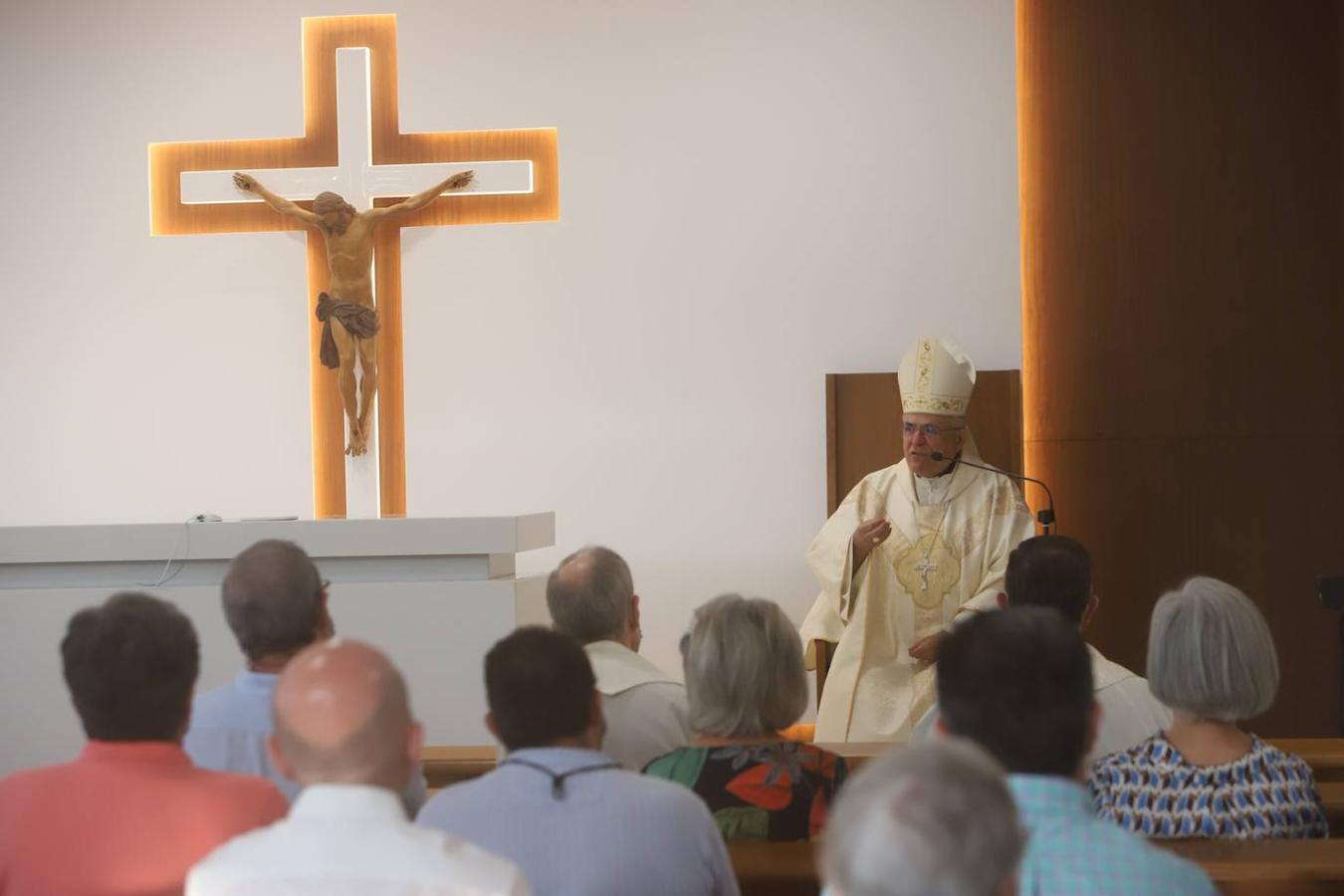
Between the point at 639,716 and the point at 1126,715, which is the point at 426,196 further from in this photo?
the point at 1126,715

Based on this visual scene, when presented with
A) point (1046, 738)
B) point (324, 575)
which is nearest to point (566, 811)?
point (1046, 738)

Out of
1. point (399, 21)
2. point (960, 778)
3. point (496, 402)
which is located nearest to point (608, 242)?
point (496, 402)

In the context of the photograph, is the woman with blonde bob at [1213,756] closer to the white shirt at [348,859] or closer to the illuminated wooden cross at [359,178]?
the white shirt at [348,859]

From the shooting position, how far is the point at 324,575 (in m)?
4.45

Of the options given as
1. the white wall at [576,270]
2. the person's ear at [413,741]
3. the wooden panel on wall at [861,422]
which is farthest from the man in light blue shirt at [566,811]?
the white wall at [576,270]

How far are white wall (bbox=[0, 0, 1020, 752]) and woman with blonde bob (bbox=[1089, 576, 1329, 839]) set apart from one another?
10.8 ft

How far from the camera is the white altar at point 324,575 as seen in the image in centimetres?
434

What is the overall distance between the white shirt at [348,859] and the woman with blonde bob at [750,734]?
816 mm

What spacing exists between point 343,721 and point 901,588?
11.0ft

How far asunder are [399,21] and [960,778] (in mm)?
→ 5329

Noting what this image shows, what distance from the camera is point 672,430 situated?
230 inches

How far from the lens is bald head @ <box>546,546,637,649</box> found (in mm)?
3143

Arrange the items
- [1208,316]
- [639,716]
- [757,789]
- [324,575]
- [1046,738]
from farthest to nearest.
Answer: [1208,316] < [324,575] < [639,716] < [757,789] < [1046,738]

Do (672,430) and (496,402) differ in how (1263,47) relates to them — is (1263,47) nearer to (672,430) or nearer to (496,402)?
(672,430)
